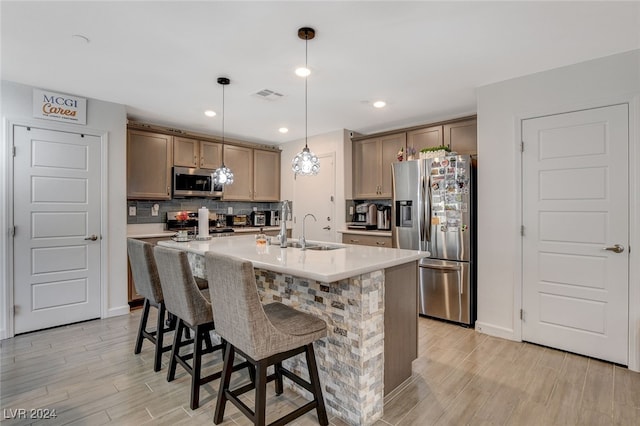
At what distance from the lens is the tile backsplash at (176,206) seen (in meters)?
4.71

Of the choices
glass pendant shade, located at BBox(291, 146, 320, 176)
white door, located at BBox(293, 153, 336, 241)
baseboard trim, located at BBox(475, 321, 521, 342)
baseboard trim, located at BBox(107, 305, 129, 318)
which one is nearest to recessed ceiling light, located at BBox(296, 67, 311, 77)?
Result: glass pendant shade, located at BBox(291, 146, 320, 176)

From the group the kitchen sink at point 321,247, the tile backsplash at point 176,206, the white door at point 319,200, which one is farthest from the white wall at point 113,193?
the white door at point 319,200

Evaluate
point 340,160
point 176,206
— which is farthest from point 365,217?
point 176,206

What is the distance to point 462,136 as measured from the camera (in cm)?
411

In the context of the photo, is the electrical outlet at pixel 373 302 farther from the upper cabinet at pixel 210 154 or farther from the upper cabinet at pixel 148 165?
the upper cabinet at pixel 210 154

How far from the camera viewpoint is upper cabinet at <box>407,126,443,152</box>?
4320 millimetres

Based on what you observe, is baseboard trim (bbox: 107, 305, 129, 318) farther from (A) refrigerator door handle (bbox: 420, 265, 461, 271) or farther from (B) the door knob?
(B) the door knob

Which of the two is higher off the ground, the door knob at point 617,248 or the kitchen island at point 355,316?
the door knob at point 617,248

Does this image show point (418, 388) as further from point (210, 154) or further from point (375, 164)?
point (210, 154)

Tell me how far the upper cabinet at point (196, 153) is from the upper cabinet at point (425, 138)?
295 centimetres

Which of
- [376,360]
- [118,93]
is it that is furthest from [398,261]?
[118,93]

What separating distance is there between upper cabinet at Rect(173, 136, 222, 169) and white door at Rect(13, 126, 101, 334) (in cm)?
113

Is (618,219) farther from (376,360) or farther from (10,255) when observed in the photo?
(10,255)

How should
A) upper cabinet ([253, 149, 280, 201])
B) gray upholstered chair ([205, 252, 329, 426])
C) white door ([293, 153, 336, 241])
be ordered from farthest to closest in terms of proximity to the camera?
upper cabinet ([253, 149, 280, 201])
white door ([293, 153, 336, 241])
gray upholstered chair ([205, 252, 329, 426])
